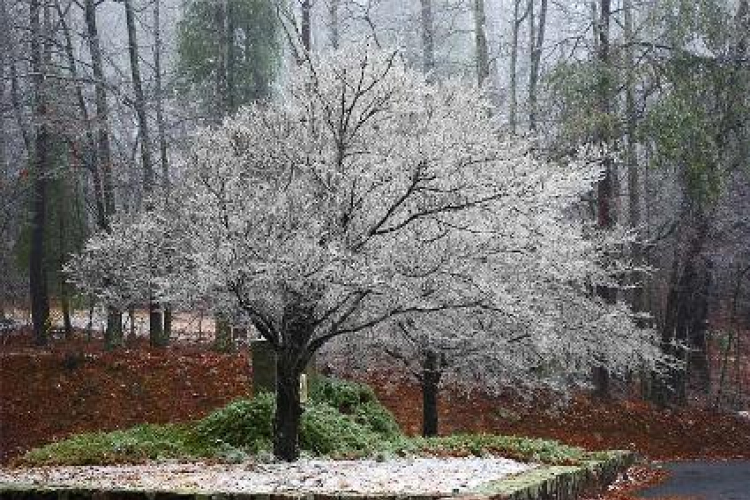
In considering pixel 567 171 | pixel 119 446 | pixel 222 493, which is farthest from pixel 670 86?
pixel 222 493

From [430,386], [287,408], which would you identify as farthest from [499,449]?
[287,408]

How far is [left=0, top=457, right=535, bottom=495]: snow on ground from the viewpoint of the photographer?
29.3 ft

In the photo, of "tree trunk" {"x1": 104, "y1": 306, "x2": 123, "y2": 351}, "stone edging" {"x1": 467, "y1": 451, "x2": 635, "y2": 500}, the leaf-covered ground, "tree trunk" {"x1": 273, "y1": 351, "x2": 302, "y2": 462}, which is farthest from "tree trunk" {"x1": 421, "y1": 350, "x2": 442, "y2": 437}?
"tree trunk" {"x1": 104, "y1": 306, "x2": 123, "y2": 351}

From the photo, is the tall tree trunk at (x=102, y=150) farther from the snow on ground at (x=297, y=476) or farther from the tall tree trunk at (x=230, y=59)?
the snow on ground at (x=297, y=476)

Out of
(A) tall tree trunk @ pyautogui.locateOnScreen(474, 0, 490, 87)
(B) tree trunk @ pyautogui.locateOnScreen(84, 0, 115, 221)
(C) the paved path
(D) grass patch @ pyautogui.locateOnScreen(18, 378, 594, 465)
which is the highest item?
(A) tall tree trunk @ pyautogui.locateOnScreen(474, 0, 490, 87)

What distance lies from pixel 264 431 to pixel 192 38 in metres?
16.5

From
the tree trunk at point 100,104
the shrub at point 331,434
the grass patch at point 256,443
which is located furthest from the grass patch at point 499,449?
A: the tree trunk at point 100,104

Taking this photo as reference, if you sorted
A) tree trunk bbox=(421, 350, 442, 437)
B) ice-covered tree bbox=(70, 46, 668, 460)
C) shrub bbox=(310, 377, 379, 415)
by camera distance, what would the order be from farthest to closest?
tree trunk bbox=(421, 350, 442, 437) < shrub bbox=(310, 377, 379, 415) < ice-covered tree bbox=(70, 46, 668, 460)

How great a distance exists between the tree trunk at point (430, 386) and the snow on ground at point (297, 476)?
409 centimetres

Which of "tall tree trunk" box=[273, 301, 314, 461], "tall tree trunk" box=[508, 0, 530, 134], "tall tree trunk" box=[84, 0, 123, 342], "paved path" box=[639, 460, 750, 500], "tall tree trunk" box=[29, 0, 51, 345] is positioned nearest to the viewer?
"tall tree trunk" box=[273, 301, 314, 461]

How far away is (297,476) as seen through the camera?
33.8ft

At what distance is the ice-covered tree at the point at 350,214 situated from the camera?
1100 cm

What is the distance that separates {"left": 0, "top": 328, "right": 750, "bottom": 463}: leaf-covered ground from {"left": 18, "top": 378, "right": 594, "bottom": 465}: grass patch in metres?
2.86

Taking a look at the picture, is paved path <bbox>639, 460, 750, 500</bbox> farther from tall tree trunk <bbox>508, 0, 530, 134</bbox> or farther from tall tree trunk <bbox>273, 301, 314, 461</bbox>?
tall tree trunk <bbox>508, 0, 530, 134</bbox>
